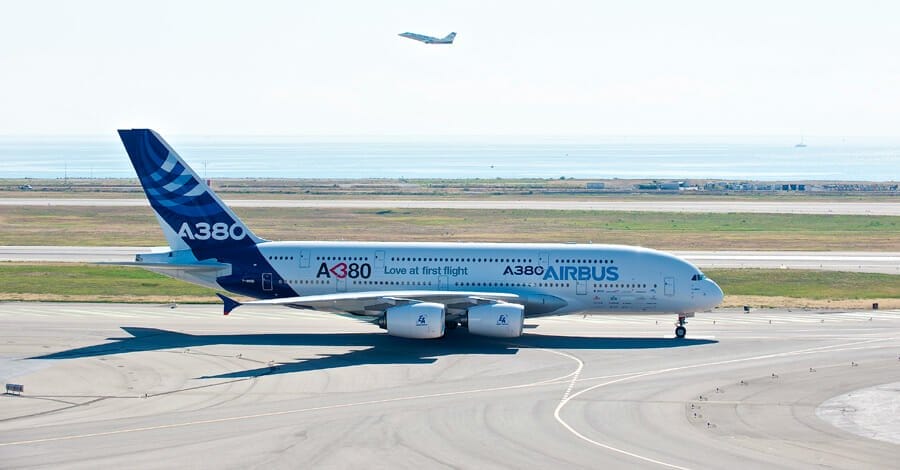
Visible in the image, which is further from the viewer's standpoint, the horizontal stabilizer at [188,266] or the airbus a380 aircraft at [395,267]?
the horizontal stabilizer at [188,266]

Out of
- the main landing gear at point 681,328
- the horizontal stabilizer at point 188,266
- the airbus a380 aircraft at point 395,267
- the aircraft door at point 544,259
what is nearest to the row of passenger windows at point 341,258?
the airbus a380 aircraft at point 395,267

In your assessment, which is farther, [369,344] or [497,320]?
[369,344]

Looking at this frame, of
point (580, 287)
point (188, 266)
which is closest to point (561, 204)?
point (580, 287)

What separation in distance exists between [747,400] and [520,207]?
318ft

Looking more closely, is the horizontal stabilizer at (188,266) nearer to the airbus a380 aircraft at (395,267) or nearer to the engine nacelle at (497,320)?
the airbus a380 aircraft at (395,267)

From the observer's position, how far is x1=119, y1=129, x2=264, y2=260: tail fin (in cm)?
5178

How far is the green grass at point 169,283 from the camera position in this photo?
63.5 meters

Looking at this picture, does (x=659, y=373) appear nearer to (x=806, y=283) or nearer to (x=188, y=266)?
(x=188, y=266)

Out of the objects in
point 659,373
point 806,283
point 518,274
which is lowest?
point 659,373

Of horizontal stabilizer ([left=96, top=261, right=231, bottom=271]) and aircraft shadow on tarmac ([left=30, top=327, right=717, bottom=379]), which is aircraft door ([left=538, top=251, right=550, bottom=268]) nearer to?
aircraft shadow on tarmac ([left=30, top=327, right=717, bottom=379])

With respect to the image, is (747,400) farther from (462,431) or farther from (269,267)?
(269,267)

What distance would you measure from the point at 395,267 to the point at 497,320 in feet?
21.9

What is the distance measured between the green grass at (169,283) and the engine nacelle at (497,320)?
20.9m

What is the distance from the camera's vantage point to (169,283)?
67.8 m
